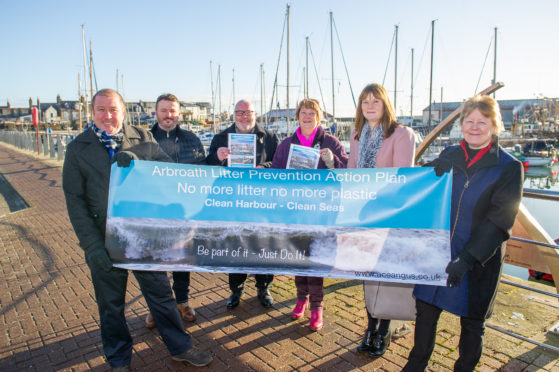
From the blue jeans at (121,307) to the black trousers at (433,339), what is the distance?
1.95 m

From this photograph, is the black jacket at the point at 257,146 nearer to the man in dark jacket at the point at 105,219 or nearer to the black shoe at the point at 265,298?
the man in dark jacket at the point at 105,219

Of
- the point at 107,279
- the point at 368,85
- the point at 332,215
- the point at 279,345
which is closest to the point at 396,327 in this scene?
the point at 279,345

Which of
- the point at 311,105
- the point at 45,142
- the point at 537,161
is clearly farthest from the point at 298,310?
the point at 537,161

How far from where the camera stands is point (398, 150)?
3164 mm

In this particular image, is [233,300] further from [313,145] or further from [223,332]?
[313,145]

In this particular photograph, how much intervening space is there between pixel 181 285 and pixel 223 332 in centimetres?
69

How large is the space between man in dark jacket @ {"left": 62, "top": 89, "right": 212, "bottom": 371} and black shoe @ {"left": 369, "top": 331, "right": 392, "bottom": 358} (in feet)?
4.95

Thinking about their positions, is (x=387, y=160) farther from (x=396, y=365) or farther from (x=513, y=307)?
(x=513, y=307)

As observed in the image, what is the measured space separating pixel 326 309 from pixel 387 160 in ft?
6.59

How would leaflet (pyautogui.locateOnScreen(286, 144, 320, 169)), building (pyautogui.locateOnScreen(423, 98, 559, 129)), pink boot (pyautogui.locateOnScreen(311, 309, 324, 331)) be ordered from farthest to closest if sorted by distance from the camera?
1. building (pyautogui.locateOnScreen(423, 98, 559, 129))
2. pink boot (pyautogui.locateOnScreen(311, 309, 324, 331))
3. leaflet (pyautogui.locateOnScreen(286, 144, 320, 169))

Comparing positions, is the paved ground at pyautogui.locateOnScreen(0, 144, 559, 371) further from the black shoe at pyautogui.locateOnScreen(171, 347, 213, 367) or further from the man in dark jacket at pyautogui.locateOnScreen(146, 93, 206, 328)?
the man in dark jacket at pyautogui.locateOnScreen(146, 93, 206, 328)

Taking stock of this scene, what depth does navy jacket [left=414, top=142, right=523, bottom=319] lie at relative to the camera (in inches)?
96.0

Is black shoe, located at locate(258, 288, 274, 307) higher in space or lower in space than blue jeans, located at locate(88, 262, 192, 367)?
lower

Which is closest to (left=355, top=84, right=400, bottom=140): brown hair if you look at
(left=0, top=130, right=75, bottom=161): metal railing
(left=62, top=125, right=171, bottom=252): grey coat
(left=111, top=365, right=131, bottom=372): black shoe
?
(left=62, top=125, right=171, bottom=252): grey coat
